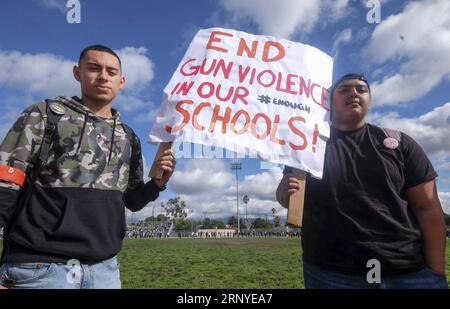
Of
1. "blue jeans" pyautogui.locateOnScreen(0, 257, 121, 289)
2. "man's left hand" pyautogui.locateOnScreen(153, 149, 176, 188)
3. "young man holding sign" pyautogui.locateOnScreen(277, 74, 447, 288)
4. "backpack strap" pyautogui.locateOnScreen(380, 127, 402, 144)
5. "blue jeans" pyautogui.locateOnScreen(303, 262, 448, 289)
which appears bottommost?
"blue jeans" pyautogui.locateOnScreen(303, 262, 448, 289)

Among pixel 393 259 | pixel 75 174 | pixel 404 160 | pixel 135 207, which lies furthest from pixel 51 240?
pixel 404 160

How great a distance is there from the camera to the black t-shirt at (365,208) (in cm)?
277

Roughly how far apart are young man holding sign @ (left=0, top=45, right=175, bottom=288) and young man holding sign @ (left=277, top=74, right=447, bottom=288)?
124 centimetres

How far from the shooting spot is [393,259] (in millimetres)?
2750

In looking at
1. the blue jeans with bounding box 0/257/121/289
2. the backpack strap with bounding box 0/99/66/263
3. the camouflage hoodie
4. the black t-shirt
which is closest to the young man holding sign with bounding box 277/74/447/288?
the black t-shirt

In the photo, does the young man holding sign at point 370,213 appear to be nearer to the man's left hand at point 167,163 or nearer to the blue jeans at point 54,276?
the man's left hand at point 167,163

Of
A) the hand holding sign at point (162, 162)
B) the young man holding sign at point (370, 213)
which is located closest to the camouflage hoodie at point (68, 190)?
the hand holding sign at point (162, 162)

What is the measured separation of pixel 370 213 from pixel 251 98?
1193 millimetres

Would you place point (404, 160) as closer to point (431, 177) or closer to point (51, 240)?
point (431, 177)

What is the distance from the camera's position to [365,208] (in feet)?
9.32

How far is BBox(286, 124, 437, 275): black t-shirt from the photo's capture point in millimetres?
2771

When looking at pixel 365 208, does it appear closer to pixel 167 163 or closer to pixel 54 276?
pixel 167 163

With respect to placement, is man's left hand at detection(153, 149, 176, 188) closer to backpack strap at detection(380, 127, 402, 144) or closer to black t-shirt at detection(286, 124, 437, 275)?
black t-shirt at detection(286, 124, 437, 275)

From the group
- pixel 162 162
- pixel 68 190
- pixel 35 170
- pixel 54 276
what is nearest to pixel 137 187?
pixel 162 162
